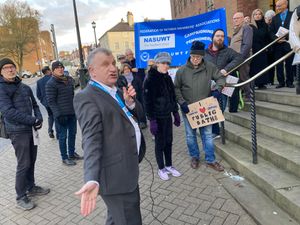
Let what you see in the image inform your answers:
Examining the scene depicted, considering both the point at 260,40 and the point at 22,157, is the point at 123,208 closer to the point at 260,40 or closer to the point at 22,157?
the point at 22,157

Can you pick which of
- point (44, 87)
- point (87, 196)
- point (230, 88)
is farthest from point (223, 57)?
point (44, 87)

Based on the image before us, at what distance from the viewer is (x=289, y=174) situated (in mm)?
3613

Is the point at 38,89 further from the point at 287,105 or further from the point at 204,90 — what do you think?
the point at 287,105

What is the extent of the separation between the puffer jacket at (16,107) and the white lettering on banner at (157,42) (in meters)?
3.50

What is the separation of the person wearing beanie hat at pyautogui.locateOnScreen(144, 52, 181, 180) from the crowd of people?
1 cm

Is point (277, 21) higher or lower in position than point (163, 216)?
higher

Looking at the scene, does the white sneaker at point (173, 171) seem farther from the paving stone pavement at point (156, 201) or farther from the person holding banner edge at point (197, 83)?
the person holding banner edge at point (197, 83)

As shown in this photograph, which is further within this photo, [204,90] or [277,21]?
[277,21]

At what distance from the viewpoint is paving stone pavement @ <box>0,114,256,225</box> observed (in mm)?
3394

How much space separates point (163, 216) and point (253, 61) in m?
4.22

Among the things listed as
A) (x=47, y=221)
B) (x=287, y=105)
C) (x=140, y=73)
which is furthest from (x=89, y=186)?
(x=140, y=73)

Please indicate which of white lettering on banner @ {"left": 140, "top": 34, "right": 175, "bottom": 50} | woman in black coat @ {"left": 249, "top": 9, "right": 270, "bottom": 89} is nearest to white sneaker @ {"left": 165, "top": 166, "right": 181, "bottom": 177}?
woman in black coat @ {"left": 249, "top": 9, "right": 270, "bottom": 89}

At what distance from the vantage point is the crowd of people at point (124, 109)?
215 cm

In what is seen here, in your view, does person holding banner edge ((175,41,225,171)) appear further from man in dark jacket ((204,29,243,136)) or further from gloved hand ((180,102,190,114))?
man in dark jacket ((204,29,243,136))
